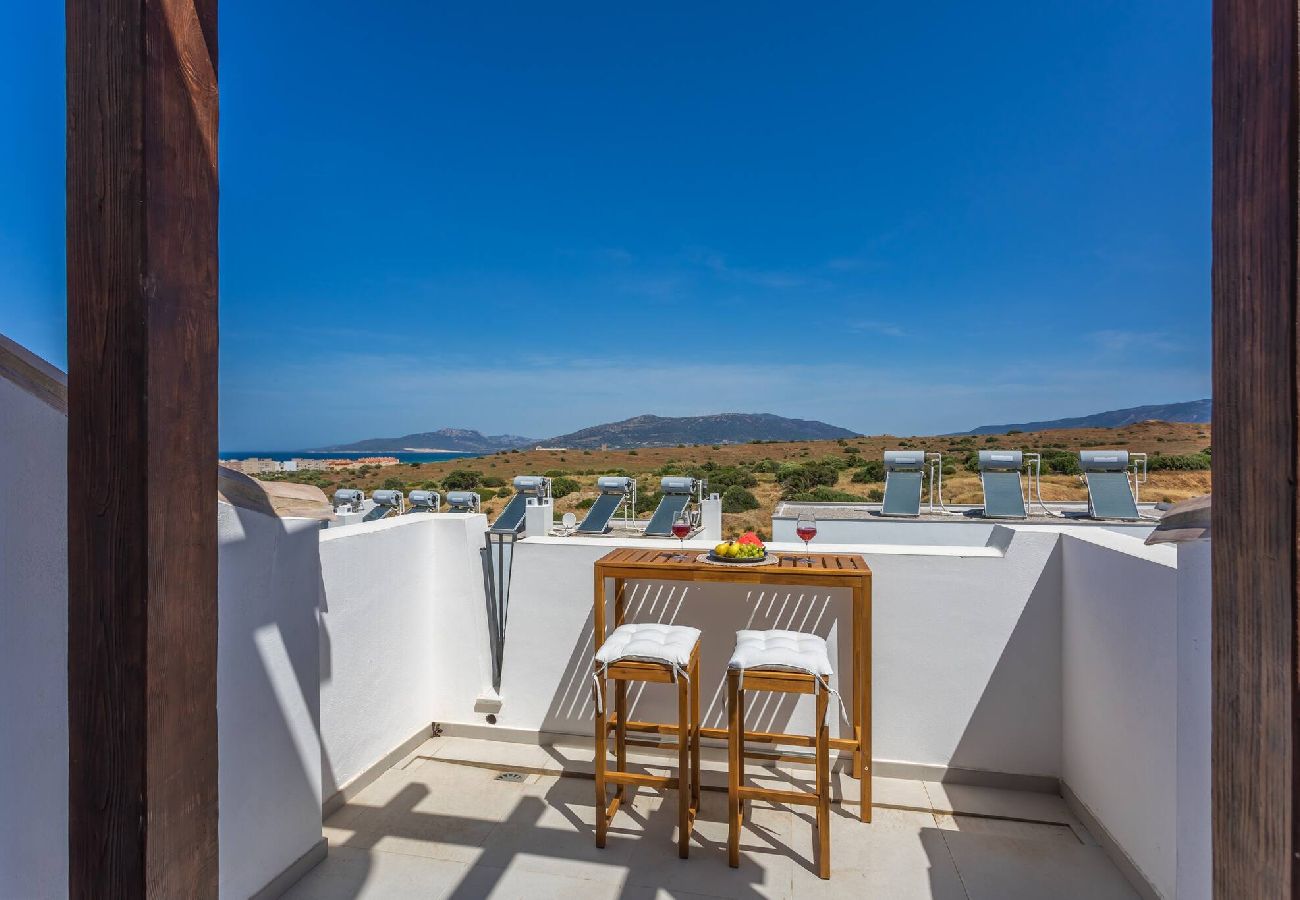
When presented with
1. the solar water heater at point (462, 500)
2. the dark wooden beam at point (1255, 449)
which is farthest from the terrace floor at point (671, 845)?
the solar water heater at point (462, 500)

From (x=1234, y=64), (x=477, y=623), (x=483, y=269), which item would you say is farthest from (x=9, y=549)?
(x=483, y=269)

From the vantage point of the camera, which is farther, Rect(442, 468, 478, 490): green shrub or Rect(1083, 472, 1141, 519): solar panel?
Rect(442, 468, 478, 490): green shrub

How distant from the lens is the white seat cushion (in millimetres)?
2242

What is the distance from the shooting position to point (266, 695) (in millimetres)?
1953

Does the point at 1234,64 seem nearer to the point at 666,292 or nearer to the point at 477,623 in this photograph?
the point at 477,623

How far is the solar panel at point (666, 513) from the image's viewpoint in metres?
8.12

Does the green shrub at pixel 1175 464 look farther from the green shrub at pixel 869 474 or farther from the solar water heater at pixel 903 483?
the solar water heater at pixel 903 483

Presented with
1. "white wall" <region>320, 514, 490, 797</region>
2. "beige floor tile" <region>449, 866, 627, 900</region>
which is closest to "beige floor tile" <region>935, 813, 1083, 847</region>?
"beige floor tile" <region>449, 866, 627, 900</region>

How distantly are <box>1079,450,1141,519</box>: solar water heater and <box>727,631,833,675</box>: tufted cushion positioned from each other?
7263 millimetres

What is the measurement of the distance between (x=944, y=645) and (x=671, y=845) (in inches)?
55.8

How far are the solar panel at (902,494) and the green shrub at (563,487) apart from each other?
11.3 metres

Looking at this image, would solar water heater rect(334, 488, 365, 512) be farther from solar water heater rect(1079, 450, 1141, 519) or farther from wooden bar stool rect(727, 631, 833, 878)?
solar water heater rect(1079, 450, 1141, 519)

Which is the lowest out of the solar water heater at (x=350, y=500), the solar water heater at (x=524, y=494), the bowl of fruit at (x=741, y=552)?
the solar water heater at (x=350, y=500)

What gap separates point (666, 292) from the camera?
74.9 feet
